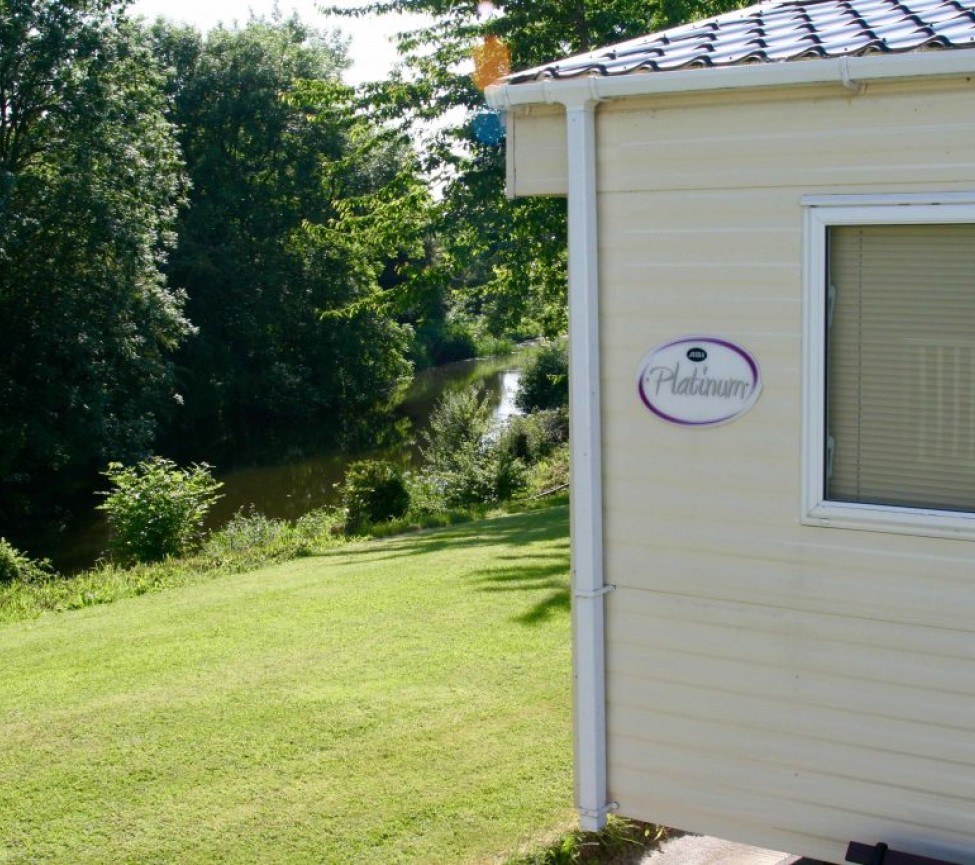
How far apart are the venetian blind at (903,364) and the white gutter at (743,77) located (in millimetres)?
500

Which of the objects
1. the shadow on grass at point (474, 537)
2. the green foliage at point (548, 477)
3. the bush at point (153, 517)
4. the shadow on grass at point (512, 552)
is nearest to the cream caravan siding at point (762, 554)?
the shadow on grass at point (512, 552)

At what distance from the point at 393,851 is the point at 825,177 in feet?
11.0

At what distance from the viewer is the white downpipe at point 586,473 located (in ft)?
14.1

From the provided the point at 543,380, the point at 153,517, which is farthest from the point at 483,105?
the point at 543,380

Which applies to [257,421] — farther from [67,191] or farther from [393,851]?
[393,851]

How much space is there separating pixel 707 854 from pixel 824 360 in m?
2.53

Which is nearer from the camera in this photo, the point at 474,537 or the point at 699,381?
the point at 699,381

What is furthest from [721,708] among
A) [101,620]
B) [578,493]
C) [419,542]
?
[419,542]

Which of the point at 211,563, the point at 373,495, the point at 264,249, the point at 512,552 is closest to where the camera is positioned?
the point at 512,552

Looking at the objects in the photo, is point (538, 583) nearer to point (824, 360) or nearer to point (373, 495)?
point (824, 360)

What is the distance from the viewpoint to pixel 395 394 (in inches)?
1538

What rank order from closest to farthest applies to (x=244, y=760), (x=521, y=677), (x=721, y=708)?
1. (x=721, y=708)
2. (x=244, y=760)
3. (x=521, y=677)

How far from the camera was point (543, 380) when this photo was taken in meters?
29.7

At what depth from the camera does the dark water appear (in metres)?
20.9
